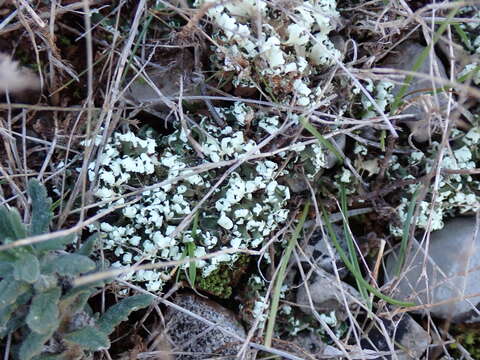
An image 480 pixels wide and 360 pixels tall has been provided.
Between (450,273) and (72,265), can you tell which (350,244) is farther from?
(72,265)

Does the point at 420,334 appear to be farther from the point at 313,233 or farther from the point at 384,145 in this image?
the point at 384,145

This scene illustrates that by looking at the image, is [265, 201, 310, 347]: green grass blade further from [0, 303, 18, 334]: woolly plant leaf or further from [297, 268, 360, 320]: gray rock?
[0, 303, 18, 334]: woolly plant leaf

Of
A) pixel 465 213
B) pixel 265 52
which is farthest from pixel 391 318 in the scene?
pixel 265 52

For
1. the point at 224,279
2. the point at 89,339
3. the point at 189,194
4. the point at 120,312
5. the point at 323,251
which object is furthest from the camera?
the point at 323,251

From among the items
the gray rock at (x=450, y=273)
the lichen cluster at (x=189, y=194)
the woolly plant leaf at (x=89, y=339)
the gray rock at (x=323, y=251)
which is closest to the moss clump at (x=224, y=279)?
the lichen cluster at (x=189, y=194)

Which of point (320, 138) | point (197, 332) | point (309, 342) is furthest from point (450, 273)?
point (197, 332)

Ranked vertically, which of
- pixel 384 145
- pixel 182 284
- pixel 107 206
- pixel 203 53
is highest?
pixel 203 53

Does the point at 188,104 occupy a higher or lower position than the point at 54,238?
higher
